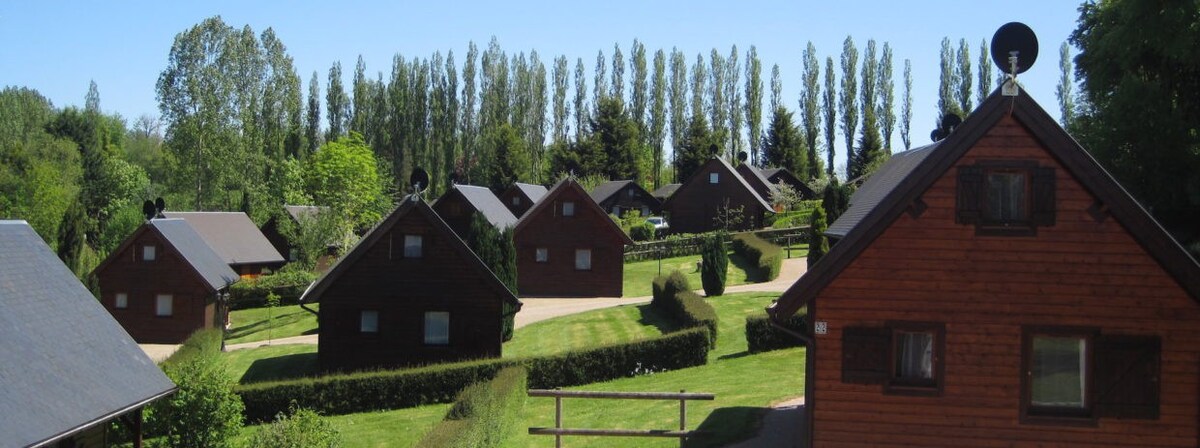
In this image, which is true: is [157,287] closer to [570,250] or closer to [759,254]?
[570,250]

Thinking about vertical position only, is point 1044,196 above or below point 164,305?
above

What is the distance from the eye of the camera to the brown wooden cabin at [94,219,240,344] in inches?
1641

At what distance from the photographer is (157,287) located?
41.9 metres

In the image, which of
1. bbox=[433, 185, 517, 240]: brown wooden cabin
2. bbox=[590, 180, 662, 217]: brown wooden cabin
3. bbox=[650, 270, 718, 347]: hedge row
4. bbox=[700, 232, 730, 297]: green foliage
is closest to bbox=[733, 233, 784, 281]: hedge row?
bbox=[700, 232, 730, 297]: green foliage

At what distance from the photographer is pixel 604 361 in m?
25.9

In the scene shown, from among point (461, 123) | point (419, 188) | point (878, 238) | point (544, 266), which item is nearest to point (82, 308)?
point (419, 188)

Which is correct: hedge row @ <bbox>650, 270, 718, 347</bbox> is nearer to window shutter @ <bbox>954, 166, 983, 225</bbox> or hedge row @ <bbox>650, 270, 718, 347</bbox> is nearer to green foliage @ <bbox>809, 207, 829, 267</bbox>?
green foliage @ <bbox>809, 207, 829, 267</bbox>

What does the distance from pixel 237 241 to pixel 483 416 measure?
42.7 meters

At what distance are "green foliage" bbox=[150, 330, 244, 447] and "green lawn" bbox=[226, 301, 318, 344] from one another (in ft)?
65.9

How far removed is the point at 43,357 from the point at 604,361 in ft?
47.0

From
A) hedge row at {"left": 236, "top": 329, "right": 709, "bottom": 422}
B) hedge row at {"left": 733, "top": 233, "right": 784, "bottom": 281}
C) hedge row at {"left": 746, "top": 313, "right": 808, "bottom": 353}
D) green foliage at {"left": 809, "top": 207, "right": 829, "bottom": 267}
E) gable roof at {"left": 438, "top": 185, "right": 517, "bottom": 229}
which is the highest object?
gable roof at {"left": 438, "top": 185, "right": 517, "bottom": 229}

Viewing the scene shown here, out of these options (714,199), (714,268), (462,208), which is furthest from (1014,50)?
(714,199)

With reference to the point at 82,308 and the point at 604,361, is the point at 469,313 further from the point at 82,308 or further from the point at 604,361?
the point at 82,308

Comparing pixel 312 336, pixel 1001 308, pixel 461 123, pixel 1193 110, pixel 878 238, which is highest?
pixel 461 123
